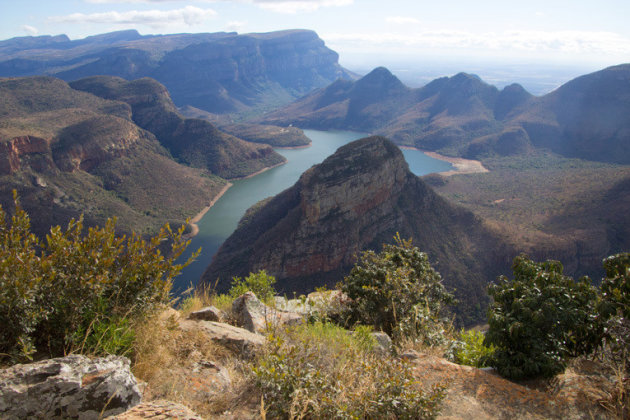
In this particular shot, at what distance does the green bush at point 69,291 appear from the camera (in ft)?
12.1

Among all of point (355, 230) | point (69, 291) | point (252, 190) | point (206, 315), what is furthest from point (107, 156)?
point (69, 291)

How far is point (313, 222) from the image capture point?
3619cm

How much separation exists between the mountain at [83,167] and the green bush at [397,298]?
4620 cm

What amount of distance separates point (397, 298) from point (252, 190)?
76160 mm

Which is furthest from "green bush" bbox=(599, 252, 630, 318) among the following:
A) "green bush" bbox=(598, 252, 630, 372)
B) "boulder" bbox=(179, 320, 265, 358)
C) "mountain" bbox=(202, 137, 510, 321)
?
"mountain" bbox=(202, 137, 510, 321)

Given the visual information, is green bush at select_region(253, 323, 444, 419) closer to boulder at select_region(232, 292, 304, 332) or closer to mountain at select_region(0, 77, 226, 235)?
boulder at select_region(232, 292, 304, 332)

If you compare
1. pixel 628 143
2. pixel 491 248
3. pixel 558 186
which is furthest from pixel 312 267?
pixel 628 143

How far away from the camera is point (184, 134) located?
94250mm

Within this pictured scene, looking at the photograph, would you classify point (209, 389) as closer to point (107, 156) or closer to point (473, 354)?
point (473, 354)

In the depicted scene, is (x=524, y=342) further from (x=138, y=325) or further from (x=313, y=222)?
(x=313, y=222)

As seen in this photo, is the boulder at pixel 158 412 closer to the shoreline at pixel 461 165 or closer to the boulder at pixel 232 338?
the boulder at pixel 232 338

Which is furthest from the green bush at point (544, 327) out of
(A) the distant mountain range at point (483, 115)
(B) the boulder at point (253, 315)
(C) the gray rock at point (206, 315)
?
(A) the distant mountain range at point (483, 115)

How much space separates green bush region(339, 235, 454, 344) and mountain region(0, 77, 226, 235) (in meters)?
46.2

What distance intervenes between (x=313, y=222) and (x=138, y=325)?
31.7 m
